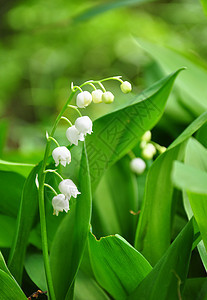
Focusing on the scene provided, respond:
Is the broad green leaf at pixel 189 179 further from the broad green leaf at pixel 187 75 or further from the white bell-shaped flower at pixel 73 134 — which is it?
the broad green leaf at pixel 187 75

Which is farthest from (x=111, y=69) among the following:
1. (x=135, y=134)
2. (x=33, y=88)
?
(x=135, y=134)

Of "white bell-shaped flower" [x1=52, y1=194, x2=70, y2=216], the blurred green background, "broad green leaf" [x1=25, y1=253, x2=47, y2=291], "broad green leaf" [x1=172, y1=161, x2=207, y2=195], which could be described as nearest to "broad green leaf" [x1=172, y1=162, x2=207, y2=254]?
→ "broad green leaf" [x1=172, y1=161, x2=207, y2=195]

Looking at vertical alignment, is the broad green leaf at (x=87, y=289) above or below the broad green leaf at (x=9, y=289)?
below

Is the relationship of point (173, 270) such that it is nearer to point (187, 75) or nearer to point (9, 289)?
point (9, 289)

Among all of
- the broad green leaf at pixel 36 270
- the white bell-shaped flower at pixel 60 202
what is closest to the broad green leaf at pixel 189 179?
the white bell-shaped flower at pixel 60 202

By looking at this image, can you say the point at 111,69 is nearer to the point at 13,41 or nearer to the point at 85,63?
the point at 85,63

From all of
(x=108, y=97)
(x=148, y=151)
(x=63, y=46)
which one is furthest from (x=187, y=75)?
(x=63, y=46)
